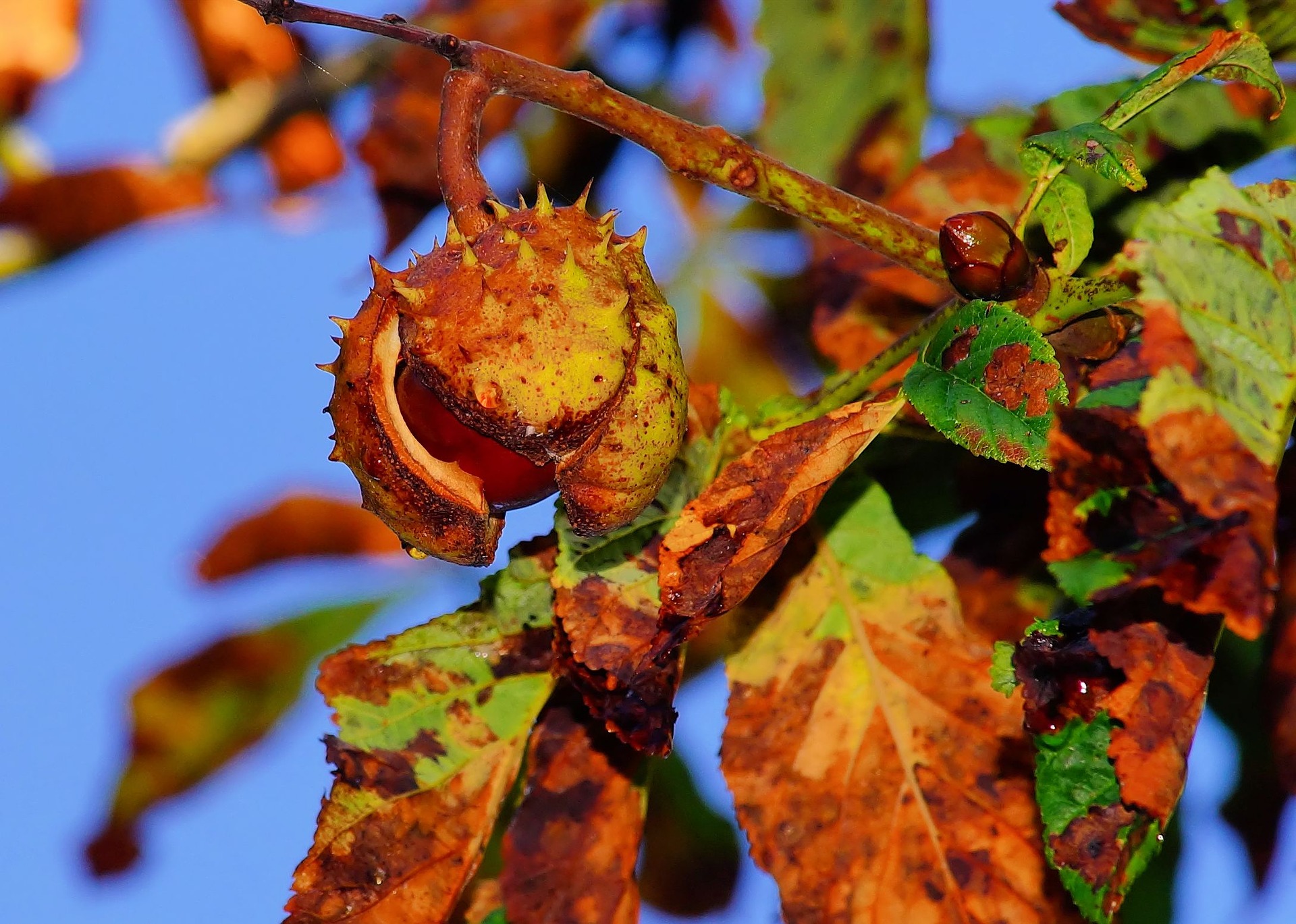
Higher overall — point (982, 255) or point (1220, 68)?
point (1220, 68)

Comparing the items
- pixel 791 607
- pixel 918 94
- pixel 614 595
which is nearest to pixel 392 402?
pixel 614 595

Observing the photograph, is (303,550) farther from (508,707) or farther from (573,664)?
(573,664)

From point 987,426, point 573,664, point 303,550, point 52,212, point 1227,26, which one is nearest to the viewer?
point 987,426

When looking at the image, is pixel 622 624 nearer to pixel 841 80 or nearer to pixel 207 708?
pixel 841 80

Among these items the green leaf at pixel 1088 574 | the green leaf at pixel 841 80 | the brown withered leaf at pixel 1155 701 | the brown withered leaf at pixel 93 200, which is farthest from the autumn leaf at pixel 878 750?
the brown withered leaf at pixel 93 200

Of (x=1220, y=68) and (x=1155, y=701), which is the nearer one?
(x=1155, y=701)

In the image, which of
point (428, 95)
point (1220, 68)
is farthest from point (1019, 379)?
point (428, 95)

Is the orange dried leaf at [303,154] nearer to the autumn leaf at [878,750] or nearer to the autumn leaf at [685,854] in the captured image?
the autumn leaf at [685,854]
